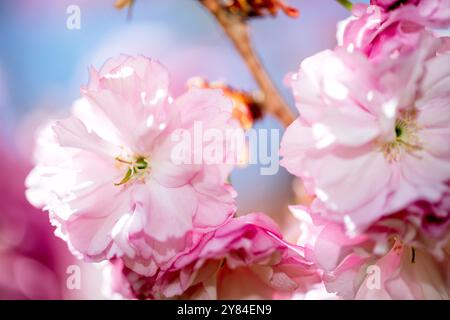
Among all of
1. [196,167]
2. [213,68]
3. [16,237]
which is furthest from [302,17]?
[16,237]

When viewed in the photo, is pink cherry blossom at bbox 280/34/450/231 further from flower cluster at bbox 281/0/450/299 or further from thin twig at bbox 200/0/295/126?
thin twig at bbox 200/0/295/126

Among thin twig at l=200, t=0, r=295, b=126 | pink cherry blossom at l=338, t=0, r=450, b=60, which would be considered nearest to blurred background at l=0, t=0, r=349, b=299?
thin twig at l=200, t=0, r=295, b=126

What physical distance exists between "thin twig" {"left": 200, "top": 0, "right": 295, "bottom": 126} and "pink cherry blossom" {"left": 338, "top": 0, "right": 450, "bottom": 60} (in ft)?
0.40

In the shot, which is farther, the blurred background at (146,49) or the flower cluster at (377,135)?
the blurred background at (146,49)

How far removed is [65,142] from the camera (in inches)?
17.6

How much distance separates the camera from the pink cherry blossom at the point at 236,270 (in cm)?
43

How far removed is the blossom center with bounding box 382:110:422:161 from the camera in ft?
1.42

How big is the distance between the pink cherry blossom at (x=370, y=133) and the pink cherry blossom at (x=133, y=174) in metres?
0.06

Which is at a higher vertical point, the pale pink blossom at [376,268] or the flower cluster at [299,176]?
the flower cluster at [299,176]

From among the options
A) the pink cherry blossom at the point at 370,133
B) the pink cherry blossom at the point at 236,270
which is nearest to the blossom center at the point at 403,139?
the pink cherry blossom at the point at 370,133

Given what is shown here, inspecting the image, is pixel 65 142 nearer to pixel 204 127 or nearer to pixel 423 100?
pixel 204 127

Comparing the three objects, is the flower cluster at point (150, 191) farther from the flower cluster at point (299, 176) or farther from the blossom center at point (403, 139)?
the blossom center at point (403, 139)

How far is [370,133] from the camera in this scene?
0.41m

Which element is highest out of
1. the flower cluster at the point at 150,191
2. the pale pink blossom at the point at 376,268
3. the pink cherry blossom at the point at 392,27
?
the pink cherry blossom at the point at 392,27
